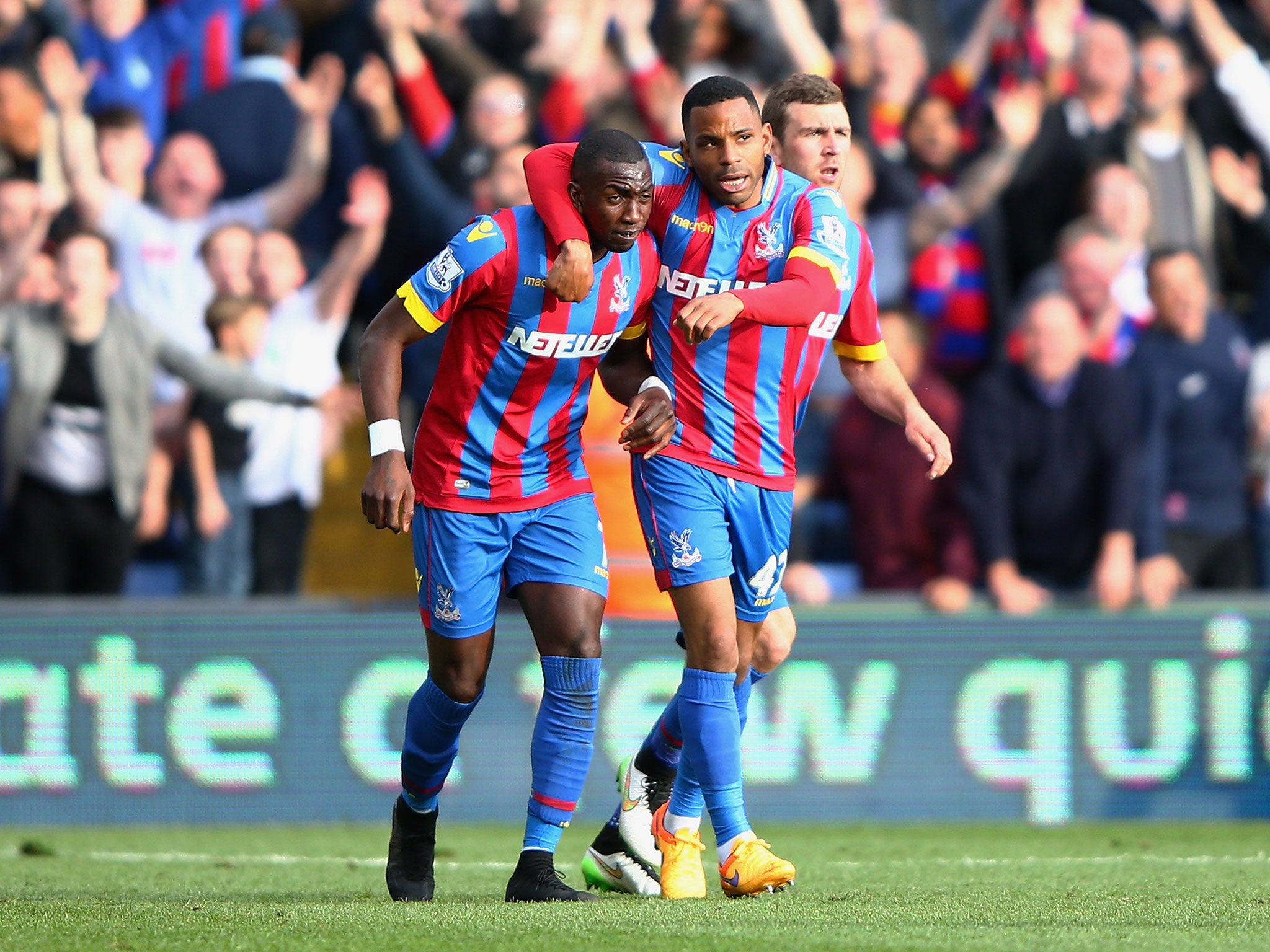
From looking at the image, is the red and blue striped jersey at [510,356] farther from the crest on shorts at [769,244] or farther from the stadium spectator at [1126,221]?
the stadium spectator at [1126,221]

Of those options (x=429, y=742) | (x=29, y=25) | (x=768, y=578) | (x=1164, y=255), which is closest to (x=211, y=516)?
(x=29, y=25)

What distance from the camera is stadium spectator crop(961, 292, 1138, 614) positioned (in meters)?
8.82

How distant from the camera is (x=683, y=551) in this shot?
5.22 meters

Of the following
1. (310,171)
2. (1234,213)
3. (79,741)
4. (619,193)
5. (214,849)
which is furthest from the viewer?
(1234,213)

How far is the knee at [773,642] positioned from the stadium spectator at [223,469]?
371cm

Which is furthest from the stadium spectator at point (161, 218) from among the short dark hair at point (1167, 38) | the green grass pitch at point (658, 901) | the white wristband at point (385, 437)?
the short dark hair at point (1167, 38)

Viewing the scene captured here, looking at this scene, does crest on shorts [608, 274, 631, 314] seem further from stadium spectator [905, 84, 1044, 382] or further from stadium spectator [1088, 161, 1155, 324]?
stadium spectator [1088, 161, 1155, 324]

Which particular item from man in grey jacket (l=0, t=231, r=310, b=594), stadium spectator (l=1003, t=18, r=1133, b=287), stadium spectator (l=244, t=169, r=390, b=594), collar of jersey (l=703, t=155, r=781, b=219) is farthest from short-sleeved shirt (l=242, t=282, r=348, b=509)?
collar of jersey (l=703, t=155, r=781, b=219)

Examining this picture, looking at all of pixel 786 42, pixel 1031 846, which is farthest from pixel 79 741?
pixel 786 42

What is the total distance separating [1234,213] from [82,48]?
6.65m

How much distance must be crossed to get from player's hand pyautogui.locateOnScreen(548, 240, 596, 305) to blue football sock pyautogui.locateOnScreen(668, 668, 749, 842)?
3.86 feet

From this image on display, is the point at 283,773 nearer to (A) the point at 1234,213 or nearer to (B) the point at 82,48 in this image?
(B) the point at 82,48

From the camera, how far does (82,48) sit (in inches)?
380

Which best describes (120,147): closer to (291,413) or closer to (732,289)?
(291,413)
